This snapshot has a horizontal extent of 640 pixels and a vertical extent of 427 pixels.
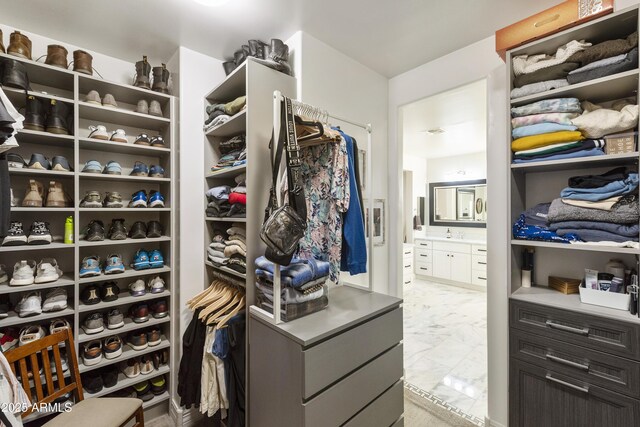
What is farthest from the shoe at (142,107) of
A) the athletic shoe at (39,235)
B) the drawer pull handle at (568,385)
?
the drawer pull handle at (568,385)

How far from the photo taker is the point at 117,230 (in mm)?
1846

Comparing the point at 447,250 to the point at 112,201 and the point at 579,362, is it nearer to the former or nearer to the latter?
the point at 579,362

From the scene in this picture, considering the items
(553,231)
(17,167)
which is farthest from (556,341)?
(17,167)

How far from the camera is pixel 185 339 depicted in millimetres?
1668

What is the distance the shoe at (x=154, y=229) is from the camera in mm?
1975

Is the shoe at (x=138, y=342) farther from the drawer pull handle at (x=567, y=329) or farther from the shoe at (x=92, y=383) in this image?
the drawer pull handle at (x=567, y=329)

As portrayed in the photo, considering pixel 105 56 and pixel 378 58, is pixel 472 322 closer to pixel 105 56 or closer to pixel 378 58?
pixel 378 58

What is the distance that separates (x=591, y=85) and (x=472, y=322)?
300cm

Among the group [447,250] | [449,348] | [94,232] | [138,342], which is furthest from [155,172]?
[447,250]

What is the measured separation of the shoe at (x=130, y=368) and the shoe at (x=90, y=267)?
67cm

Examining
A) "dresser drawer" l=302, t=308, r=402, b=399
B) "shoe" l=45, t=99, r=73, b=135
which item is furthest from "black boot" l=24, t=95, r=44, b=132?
"dresser drawer" l=302, t=308, r=402, b=399

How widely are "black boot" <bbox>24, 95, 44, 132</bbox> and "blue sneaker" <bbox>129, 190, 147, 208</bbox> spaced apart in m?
0.59

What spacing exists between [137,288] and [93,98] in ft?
4.21

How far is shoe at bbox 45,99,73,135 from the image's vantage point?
1608 mm
